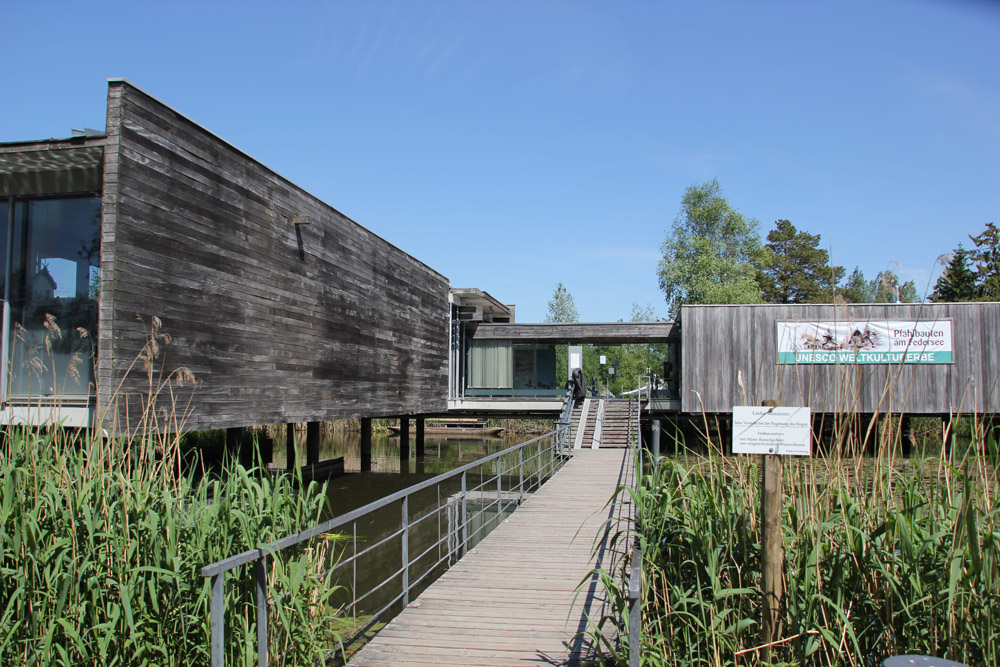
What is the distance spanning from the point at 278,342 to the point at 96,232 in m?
2.92

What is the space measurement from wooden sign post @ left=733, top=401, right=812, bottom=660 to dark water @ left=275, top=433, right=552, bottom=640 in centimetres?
183

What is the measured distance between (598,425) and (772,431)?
14631 millimetres

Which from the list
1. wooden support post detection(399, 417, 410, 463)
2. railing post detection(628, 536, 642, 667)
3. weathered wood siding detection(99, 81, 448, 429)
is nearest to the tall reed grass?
railing post detection(628, 536, 642, 667)

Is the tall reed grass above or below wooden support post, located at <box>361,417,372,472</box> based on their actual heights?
above

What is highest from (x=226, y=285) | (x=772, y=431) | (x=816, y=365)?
(x=226, y=285)

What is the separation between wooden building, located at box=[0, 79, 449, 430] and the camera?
7.14m

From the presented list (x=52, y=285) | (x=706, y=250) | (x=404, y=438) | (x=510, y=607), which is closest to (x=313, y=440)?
(x=404, y=438)

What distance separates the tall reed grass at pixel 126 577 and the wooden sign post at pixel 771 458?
2.00 metres

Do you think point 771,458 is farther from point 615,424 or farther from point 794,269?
point 794,269

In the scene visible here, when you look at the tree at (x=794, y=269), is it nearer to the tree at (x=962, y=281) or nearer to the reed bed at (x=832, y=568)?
the tree at (x=962, y=281)

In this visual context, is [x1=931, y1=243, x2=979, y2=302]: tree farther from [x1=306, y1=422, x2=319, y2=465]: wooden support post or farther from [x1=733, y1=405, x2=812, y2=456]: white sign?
[x1=733, y1=405, x2=812, y2=456]: white sign

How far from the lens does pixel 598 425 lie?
17406 mm

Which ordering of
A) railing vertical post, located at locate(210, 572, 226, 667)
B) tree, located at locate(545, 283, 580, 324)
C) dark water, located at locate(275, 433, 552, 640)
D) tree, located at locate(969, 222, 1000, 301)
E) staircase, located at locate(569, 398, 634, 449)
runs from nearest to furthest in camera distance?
railing vertical post, located at locate(210, 572, 226, 667)
dark water, located at locate(275, 433, 552, 640)
staircase, located at locate(569, 398, 634, 449)
tree, located at locate(969, 222, 1000, 301)
tree, located at locate(545, 283, 580, 324)

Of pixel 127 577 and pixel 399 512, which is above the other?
pixel 127 577
